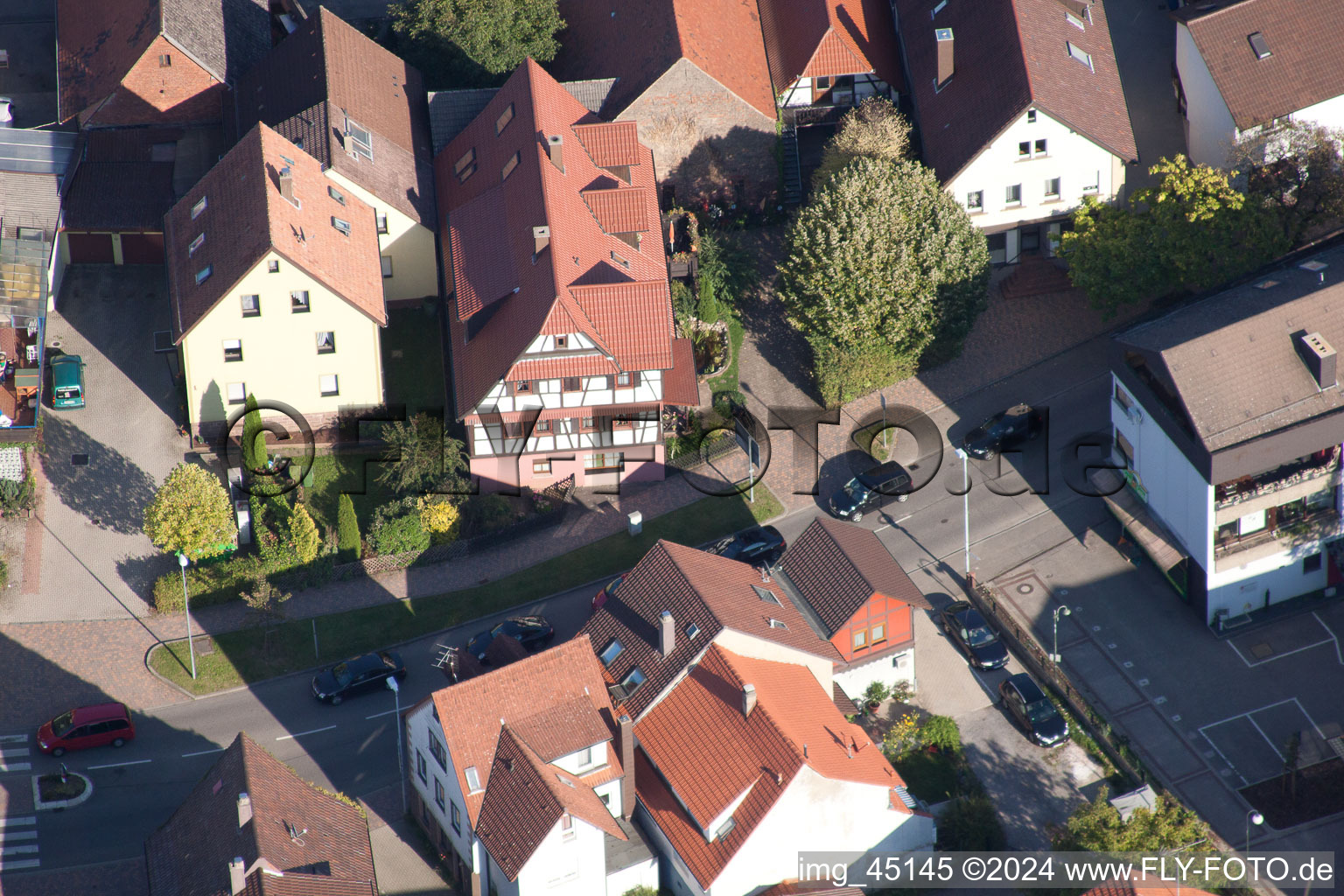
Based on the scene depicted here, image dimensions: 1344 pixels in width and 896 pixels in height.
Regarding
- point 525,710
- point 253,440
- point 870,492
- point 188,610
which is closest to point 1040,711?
point 870,492

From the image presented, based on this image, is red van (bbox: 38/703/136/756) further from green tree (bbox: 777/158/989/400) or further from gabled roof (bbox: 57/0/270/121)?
green tree (bbox: 777/158/989/400)

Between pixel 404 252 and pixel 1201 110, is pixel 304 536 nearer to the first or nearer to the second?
pixel 404 252

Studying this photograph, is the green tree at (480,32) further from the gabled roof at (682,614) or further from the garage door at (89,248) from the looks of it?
the gabled roof at (682,614)

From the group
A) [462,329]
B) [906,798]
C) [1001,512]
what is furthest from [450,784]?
[1001,512]

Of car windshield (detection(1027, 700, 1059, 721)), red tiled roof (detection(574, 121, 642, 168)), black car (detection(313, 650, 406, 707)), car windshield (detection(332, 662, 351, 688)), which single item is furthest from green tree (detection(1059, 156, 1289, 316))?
car windshield (detection(332, 662, 351, 688))

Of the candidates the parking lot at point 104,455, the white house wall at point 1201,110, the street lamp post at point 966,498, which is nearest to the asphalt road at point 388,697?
the street lamp post at point 966,498

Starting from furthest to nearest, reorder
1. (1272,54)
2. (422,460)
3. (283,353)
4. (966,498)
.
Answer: (1272,54)
(966,498)
(283,353)
(422,460)
